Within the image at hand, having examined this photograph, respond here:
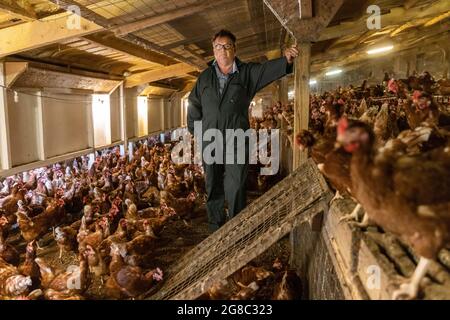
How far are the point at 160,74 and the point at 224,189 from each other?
216 inches

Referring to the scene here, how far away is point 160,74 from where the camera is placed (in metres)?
7.91

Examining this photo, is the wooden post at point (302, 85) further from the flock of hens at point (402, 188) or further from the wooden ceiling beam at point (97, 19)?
the wooden ceiling beam at point (97, 19)

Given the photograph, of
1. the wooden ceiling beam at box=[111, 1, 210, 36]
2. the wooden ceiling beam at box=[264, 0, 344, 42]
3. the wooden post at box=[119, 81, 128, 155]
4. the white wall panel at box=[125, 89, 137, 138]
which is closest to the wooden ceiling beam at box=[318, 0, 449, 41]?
the wooden ceiling beam at box=[111, 1, 210, 36]

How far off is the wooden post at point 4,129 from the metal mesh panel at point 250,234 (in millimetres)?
3457

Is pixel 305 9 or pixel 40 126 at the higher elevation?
pixel 305 9

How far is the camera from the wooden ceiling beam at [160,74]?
306 inches

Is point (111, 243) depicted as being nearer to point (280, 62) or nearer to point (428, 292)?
point (280, 62)

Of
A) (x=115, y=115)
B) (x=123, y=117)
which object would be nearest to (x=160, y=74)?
(x=123, y=117)

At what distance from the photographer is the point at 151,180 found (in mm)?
6266

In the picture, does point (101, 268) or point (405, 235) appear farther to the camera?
point (101, 268)

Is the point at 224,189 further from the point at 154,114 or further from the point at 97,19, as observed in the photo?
the point at 154,114

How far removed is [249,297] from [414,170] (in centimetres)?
164

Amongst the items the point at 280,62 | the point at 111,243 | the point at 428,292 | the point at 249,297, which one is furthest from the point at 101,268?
the point at 428,292

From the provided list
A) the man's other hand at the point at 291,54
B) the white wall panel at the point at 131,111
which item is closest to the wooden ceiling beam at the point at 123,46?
the white wall panel at the point at 131,111
